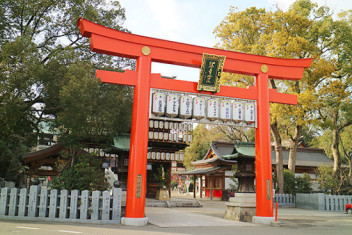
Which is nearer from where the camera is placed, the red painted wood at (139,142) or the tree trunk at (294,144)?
the red painted wood at (139,142)

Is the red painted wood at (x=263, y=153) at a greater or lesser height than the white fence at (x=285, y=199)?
greater

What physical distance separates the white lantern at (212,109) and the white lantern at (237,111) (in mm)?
758

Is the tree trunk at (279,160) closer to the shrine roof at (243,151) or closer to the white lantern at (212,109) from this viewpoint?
the shrine roof at (243,151)

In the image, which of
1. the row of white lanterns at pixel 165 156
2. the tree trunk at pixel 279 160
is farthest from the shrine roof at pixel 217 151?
the tree trunk at pixel 279 160

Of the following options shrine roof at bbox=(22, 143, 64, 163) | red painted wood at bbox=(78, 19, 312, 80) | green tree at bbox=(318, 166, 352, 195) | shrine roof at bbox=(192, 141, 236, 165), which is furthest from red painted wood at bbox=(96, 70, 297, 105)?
shrine roof at bbox=(192, 141, 236, 165)

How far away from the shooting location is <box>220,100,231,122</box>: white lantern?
11.8 m

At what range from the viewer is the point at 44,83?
12547 millimetres

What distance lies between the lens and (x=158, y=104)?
10.9 m

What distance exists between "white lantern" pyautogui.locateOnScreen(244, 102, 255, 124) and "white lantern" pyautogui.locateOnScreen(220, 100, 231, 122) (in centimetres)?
77

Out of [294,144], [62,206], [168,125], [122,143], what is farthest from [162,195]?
[62,206]

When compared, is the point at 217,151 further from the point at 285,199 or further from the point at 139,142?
the point at 139,142

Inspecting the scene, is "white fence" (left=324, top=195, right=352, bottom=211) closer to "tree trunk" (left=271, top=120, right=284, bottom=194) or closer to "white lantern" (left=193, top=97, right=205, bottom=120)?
"tree trunk" (left=271, top=120, right=284, bottom=194)

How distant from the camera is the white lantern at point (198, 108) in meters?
11.4

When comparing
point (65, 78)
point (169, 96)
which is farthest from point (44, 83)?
point (169, 96)
